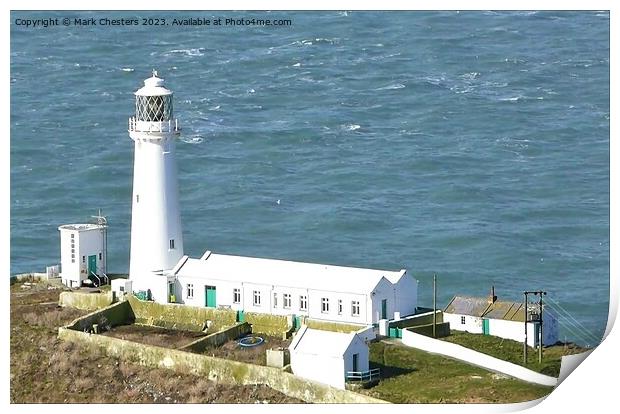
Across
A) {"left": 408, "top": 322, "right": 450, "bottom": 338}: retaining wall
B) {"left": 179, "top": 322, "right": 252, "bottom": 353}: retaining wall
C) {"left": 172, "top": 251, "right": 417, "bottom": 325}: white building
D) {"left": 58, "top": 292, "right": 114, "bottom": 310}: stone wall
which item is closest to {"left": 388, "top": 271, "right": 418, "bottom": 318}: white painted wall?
{"left": 172, "top": 251, "right": 417, "bottom": 325}: white building

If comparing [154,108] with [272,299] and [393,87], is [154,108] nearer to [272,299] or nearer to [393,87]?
[272,299]

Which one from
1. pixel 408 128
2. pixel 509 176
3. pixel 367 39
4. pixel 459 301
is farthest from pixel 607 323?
pixel 367 39

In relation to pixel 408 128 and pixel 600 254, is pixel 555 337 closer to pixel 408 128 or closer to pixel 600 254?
pixel 600 254

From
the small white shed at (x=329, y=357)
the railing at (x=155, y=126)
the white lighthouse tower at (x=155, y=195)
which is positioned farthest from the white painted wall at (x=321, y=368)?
the railing at (x=155, y=126)

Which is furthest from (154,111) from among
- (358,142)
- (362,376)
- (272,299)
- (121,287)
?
(358,142)

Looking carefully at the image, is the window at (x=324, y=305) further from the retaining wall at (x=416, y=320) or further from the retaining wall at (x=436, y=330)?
the retaining wall at (x=436, y=330)
